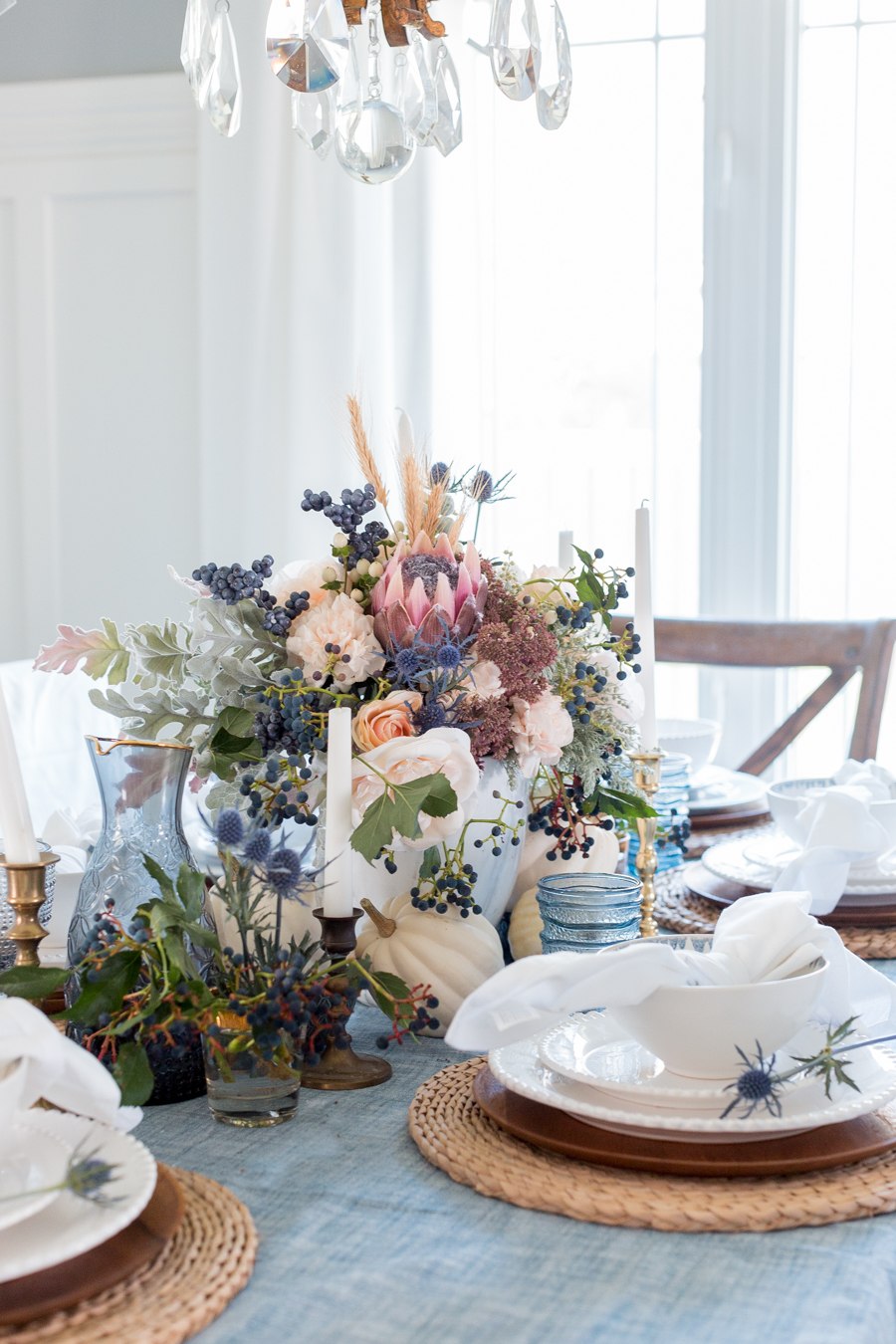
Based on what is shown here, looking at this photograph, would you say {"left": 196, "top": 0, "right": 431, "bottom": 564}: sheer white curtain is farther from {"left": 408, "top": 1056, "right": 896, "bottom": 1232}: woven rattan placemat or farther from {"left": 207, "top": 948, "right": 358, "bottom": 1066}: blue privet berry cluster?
{"left": 408, "top": 1056, "right": 896, "bottom": 1232}: woven rattan placemat

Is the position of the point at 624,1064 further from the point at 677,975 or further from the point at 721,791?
the point at 721,791

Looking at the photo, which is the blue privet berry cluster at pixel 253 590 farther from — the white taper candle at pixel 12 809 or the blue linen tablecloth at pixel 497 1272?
the blue linen tablecloth at pixel 497 1272

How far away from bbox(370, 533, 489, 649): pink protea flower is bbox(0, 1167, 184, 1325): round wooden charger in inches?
16.6

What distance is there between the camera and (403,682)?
0.88m

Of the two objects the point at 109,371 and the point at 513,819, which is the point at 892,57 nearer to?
the point at 109,371

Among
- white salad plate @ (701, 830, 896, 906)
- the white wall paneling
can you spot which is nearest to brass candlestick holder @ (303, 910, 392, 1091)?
white salad plate @ (701, 830, 896, 906)

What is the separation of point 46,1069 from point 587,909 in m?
0.41

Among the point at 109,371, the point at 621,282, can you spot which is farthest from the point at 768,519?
the point at 109,371

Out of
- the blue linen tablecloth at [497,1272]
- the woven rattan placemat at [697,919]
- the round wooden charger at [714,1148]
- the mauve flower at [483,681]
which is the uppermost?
the mauve flower at [483,681]

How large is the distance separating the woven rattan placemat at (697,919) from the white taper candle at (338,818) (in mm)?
430

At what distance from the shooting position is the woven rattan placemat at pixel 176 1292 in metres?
0.48

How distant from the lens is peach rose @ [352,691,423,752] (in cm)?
84

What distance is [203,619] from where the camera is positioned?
93 centimetres

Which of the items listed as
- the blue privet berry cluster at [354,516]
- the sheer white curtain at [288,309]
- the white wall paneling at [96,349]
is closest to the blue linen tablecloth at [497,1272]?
the blue privet berry cluster at [354,516]
